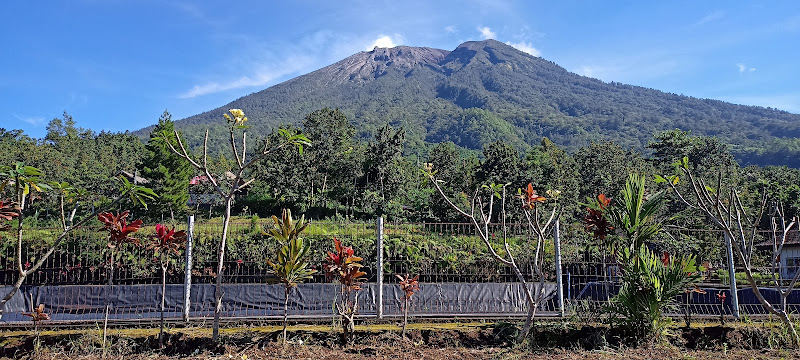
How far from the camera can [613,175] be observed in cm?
3038

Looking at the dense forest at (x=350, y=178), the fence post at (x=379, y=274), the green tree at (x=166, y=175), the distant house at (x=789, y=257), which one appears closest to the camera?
the fence post at (x=379, y=274)

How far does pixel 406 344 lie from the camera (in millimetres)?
5469

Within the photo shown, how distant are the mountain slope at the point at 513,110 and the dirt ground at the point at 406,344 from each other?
311 ft

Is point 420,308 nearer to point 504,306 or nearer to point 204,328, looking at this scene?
point 504,306

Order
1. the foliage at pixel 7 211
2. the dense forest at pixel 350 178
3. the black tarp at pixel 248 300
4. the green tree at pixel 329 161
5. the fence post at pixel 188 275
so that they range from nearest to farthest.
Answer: the foliage at pixel 7 211
the fence post at pixel 188 275
the black tarp at pixel 248 300
the dense forest at pixel 350 178
the green tree at pixel 329 161

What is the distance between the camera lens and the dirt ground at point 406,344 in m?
5.08

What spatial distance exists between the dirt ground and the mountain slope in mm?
94679

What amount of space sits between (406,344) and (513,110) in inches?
5836

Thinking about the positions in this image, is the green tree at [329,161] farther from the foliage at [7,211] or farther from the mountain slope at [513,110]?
the mountain slope at [513,110]

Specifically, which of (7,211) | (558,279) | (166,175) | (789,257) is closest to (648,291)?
(558,279)

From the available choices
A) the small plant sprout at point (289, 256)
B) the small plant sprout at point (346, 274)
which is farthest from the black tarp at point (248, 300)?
the small plant sprout at point (289, 256)

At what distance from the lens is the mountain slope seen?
123000mm

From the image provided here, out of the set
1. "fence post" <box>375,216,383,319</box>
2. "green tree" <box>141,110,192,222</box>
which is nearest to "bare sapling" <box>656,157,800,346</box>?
"fence post" <box>375,216,383,319</box>

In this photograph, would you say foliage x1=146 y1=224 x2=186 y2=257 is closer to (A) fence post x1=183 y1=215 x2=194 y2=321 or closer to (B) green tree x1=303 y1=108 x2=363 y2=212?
(A) fence post x1=183 y1=215 x2=194 y2=321
